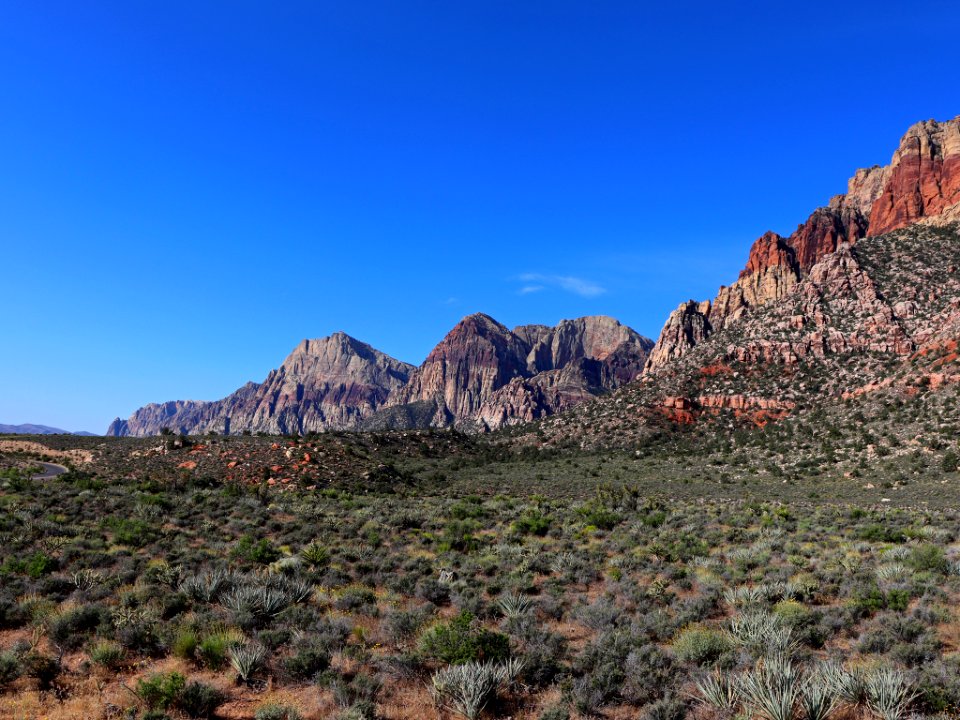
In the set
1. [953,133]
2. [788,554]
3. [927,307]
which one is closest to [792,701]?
[788,554]

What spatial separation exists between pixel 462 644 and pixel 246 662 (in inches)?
153

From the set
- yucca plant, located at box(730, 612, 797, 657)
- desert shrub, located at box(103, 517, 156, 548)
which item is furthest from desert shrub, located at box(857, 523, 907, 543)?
desert shrub, located at box(103, 517, 156, 548)

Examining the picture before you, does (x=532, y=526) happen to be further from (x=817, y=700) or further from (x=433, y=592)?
(x=817, y=700)

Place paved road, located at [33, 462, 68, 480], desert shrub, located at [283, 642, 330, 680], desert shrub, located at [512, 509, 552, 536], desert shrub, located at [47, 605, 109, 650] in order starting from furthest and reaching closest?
paved road, located at [33, 462, 68, 480] < desert shrub, located at [512, 509, 552, 536] < desert shrub, located at [47, 605, 109, 650] < desert shrub, located at [283, 642, 330, 680]

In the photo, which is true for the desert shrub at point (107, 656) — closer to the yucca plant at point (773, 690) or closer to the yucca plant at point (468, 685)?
the yucca plant at point (468, 685)

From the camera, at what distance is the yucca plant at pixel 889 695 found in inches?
273

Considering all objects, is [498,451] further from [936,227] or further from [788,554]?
[936,227]

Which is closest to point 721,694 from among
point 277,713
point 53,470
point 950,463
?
point 277,713

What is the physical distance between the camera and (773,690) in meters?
7.46

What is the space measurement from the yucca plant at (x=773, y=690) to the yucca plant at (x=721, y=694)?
0.48 feet

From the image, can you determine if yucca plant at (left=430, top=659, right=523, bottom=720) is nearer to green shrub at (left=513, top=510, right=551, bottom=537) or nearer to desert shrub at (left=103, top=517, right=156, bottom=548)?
green shrub at (left=513, top=510, right=551, bottom=537)

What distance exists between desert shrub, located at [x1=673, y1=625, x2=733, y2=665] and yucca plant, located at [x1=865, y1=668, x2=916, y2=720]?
86.0 inches

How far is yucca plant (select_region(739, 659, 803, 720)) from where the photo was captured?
700 centimetres

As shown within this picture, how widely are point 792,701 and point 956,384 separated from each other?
63028 mm
